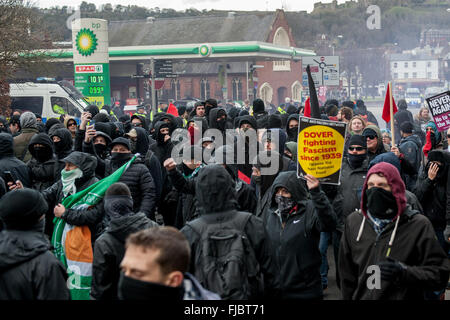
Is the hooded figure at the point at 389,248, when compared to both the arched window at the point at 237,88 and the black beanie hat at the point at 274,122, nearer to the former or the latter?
the black beanie hat at the point at 274,122

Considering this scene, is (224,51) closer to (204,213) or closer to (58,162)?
(58,162)

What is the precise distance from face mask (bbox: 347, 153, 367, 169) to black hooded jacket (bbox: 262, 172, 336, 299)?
5.63 ft

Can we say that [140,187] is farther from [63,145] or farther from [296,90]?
[296,90]

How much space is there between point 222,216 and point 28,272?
4.18ft

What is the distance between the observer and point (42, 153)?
7.48 m

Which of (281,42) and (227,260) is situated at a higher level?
(281,42)

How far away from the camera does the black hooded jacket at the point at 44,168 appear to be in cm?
738

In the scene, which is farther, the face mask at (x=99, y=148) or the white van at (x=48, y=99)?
the white van at (x=48, y=99)

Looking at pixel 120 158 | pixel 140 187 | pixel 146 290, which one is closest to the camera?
pixel 146 290

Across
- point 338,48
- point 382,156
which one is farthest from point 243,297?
point 338,48

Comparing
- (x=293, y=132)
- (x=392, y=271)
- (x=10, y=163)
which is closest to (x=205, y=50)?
(x=293, y=132)

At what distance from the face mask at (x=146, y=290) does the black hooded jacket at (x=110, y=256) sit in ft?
6.51

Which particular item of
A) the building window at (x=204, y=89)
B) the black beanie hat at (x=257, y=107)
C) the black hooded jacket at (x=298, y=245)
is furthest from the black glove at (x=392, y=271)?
the building window at (x=204, y=89)
